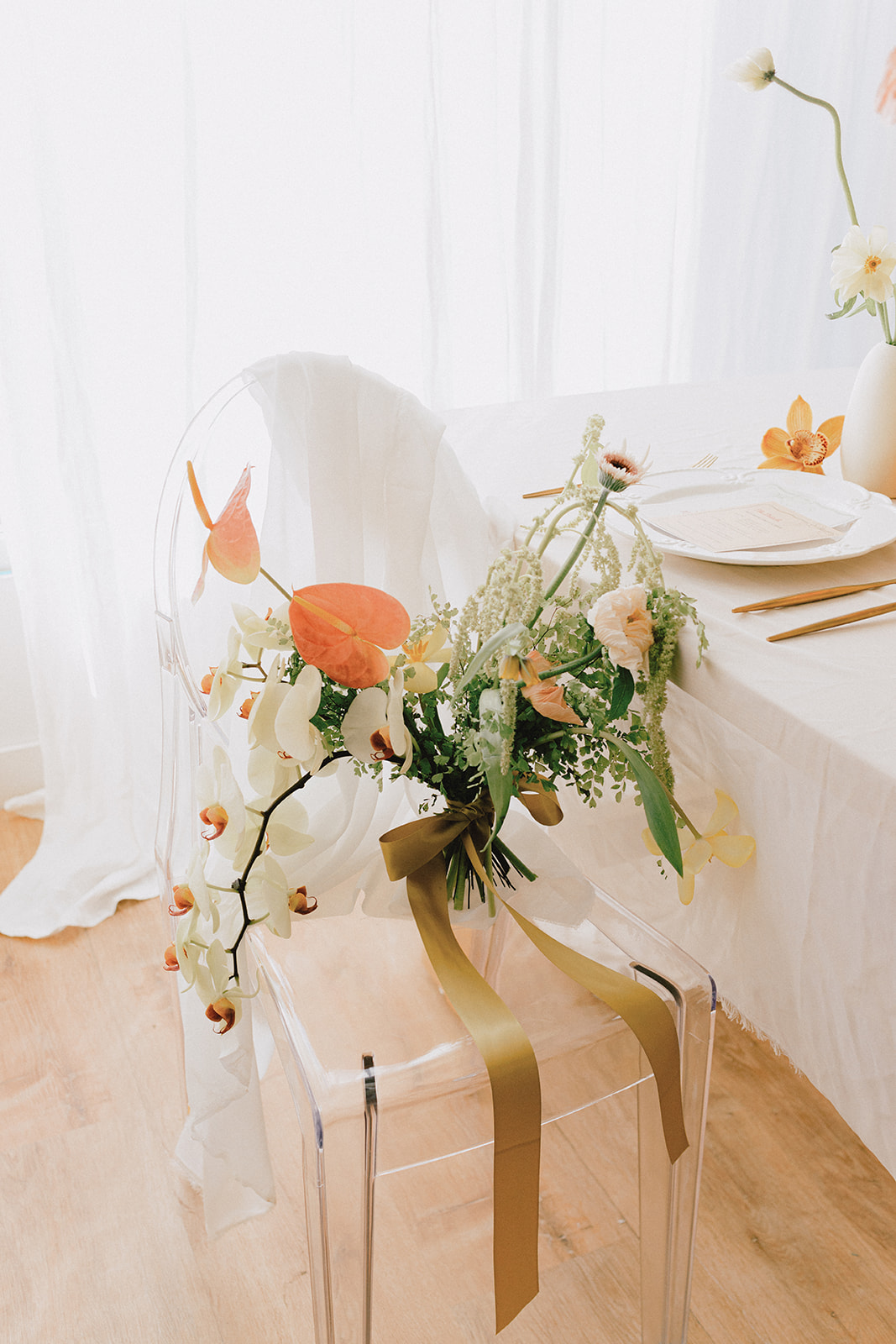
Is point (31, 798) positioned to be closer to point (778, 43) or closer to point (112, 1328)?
point (112, 1328)

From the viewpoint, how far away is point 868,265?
103 centimetres

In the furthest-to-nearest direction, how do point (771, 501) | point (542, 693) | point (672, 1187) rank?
point (771, 501), point (672, 1187), point (542, 693)

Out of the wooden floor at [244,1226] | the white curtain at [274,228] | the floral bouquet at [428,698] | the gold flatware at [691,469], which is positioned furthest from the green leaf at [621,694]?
the white curtain at [274,228]

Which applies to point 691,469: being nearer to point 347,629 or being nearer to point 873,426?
point 873,426

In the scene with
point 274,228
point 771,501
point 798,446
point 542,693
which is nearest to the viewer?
point 542,693

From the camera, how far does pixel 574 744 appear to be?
0.78 m

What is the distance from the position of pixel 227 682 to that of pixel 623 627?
0.27 m

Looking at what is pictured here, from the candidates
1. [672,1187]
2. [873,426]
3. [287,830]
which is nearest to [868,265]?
[873,426]

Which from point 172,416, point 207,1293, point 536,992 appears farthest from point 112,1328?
point 172,416

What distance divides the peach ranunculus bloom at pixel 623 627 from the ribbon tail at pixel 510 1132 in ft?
0.89

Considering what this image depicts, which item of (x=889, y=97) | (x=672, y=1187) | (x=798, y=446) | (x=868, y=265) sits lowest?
(x=672, y=1187)

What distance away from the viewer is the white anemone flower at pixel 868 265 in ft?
3.36

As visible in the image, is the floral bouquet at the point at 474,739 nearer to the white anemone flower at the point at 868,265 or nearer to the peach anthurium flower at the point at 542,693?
the peach anthurium flower at the point at 542,693

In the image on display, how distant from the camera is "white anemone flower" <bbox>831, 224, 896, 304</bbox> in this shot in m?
1.02
